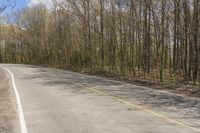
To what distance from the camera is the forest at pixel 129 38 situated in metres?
28.7

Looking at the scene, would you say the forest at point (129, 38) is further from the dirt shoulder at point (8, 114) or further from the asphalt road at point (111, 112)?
the dirt shoulder at point (8, 114)

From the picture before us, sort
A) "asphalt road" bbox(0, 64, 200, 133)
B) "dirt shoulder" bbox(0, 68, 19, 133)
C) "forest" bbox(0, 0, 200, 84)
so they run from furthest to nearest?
"forest" bbox(0, 0, 200, 84)
"dirt shoulder" bbox(0, 68, 19, 133)
"asphalt road" bbox(0, 64, 200, 133)

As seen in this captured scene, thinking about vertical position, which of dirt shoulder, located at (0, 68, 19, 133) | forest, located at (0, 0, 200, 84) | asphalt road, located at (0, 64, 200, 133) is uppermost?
forest, located at (0, 0, 200, 84)

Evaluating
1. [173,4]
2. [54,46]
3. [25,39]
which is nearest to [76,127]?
[173,4]

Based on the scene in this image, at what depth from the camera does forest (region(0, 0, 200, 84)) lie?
2868cm

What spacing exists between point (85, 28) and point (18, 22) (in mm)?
51306

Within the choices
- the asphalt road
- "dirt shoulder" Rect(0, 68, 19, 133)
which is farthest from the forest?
"dirt shoulder" Rect(0, 68, 19, 133)

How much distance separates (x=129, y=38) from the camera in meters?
40.2

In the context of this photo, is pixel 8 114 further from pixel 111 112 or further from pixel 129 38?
pixel 129 38

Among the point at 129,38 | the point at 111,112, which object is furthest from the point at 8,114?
the point at 129,38

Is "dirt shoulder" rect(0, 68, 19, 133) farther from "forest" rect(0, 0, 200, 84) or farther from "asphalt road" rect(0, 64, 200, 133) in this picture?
"forest" rect(0, 0, 200, 84)

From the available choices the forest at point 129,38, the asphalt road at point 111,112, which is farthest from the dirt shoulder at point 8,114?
the forest at point 129,38

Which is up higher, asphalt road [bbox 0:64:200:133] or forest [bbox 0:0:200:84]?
forest [bbox 0:0:200:84]

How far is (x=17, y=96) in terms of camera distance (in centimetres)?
2042
